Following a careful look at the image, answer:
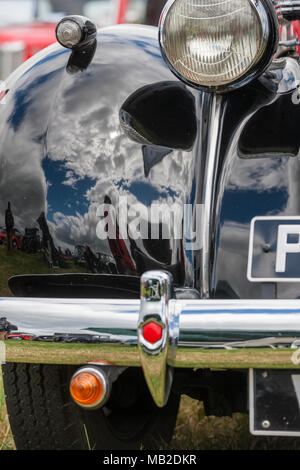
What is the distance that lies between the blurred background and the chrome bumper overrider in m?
4.79

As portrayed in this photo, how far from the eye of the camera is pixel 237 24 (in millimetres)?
1319

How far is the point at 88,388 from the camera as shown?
4.31 feet

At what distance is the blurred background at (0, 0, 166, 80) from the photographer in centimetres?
611

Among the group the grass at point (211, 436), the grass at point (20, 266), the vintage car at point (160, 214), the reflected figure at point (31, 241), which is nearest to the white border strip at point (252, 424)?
the vintage car at point (160, 214)

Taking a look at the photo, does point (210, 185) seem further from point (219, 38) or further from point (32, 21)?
point (32, 21)

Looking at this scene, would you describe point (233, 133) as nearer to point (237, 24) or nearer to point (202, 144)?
point (202, 144)

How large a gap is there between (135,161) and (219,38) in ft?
1.07

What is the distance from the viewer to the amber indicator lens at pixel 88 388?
4.30 ft

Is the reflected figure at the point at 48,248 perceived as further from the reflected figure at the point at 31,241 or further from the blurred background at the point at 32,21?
the blurred background at the point at 32,21

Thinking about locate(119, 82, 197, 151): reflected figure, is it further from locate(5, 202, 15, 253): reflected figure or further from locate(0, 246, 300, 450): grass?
locate(0, 246, 300, 450): grass

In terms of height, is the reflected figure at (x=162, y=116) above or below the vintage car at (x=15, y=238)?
above

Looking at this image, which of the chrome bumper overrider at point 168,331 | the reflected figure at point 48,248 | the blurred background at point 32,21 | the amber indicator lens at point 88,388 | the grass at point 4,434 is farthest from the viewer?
the blurred background at point 32,21

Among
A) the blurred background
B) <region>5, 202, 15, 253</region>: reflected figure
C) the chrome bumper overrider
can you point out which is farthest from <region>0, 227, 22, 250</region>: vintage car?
the blurred background

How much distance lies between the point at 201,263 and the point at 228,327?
204mm
